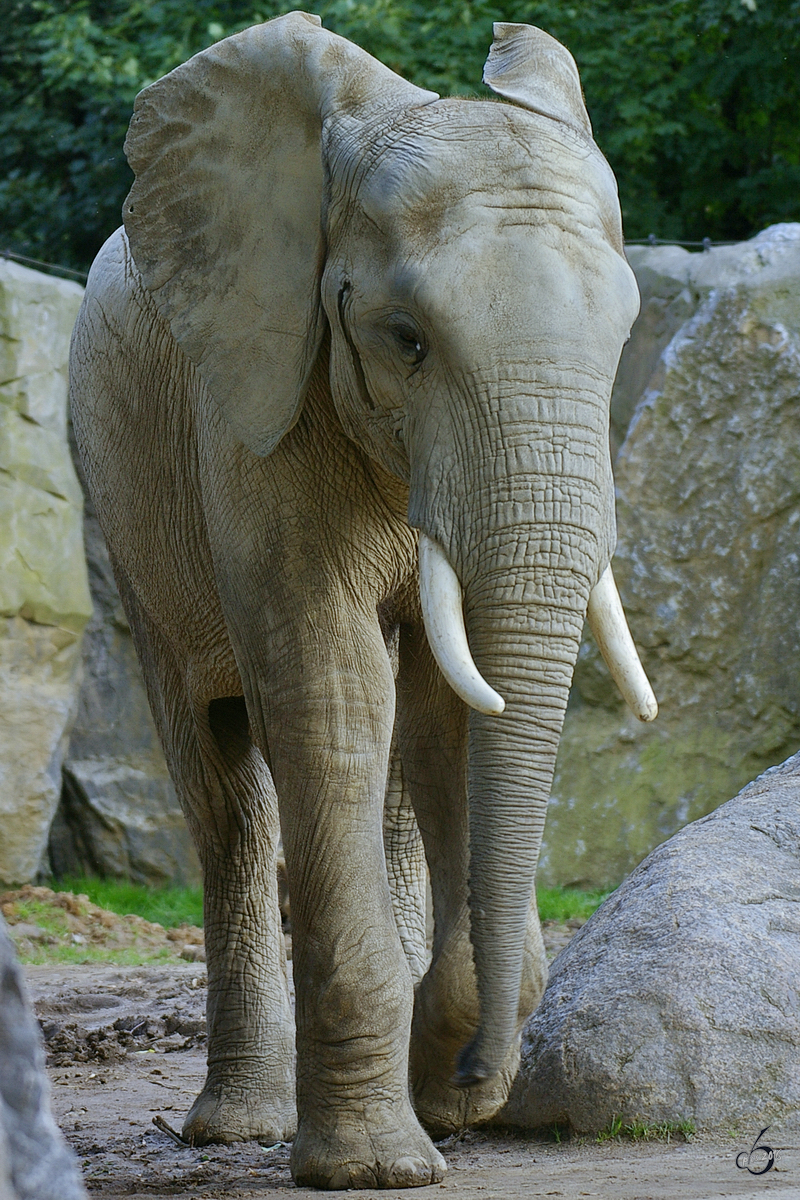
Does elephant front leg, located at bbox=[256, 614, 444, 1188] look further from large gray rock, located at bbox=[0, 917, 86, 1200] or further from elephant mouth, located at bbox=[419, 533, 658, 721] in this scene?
large gray rock, located at bbox=[0, 917, 86, 1200]

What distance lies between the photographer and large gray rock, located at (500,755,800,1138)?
3934 millimetres

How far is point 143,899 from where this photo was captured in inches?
393

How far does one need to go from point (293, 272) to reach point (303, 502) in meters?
0.55

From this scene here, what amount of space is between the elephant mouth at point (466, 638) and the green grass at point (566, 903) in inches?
A: 200

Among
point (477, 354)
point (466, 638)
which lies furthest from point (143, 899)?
point (477, 354)

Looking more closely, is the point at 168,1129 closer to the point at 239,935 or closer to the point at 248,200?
the point at 239,935

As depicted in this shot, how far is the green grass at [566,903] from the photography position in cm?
883

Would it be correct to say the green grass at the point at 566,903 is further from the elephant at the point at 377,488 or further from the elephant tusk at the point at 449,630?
the elephant tusk at the point at 449,630

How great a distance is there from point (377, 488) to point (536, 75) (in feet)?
3.53

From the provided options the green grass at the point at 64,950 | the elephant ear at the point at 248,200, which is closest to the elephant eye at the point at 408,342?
the elephant ear at the point at 248,200

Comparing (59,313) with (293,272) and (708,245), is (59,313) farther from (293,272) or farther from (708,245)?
(293,272)

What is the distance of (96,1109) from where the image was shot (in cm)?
524

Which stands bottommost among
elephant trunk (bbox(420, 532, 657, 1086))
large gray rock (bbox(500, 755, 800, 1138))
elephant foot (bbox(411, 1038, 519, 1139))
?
elephant foot (bbox(411, 1038, 519, 1139))

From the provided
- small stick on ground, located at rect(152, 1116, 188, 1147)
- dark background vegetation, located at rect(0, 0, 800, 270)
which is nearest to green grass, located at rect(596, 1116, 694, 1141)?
small stick on ground, located at rect(152, 1116, 188, 1147)
